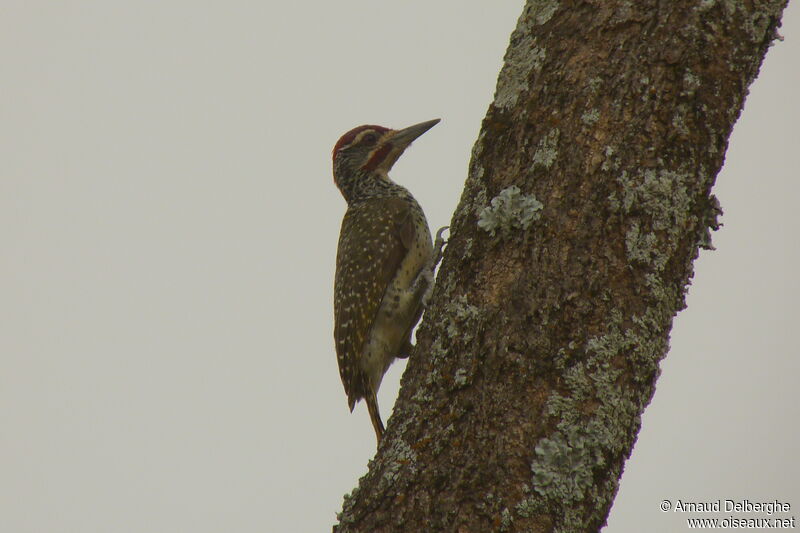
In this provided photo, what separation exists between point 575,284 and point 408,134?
4181mm

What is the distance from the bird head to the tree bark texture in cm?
375

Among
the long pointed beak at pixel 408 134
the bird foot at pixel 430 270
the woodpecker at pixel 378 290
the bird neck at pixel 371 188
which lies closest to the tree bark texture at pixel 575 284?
the bird foot at pixel 430 270

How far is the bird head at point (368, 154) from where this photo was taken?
6457 mm

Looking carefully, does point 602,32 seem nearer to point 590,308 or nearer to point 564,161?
point 564,161

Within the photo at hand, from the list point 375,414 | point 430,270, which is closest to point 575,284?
point 430,270

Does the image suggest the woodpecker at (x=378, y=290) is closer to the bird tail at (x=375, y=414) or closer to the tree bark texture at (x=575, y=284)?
the bird tail at (x=375, y=414)

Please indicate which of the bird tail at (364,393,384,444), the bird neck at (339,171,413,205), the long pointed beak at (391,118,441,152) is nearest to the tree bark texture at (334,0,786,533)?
the bird tail at (364,393,384,444)

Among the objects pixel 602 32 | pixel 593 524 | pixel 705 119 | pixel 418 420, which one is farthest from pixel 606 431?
pixel 602 32

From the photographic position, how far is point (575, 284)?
2432mm

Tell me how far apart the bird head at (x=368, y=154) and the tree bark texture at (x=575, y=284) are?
12.3ft

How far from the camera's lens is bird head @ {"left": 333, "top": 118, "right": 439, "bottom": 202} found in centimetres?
646

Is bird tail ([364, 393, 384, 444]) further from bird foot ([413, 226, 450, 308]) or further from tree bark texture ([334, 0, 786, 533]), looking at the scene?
tree bark texture ([334, 0, 786, 533])

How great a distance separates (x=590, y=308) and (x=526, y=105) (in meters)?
0.73

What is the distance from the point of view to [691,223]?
252cm
